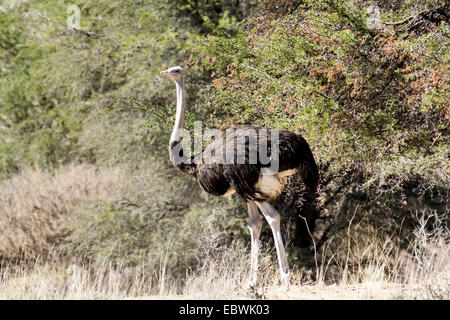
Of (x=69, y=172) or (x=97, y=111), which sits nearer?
(x=97, y=111)

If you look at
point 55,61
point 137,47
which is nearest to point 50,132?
point 55,61

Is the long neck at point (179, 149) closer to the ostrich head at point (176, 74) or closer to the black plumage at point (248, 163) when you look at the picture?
the ostrich head at point (176, 74)

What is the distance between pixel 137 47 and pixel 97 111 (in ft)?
6.15

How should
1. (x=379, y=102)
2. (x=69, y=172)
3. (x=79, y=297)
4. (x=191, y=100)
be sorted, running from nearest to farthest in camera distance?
1. (x=79, y=297)
2. (x=379, y=102)
3. (x=191, y=100)
4. (x=69, y=172)

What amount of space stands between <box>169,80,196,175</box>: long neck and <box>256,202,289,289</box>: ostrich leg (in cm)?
81

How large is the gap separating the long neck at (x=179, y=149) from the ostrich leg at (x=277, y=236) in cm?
81

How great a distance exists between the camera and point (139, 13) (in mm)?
12234

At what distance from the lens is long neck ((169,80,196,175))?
254 inches

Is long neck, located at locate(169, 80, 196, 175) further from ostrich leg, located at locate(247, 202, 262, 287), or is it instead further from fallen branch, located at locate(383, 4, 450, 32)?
fallen branch, located at locate(383, 4, 450, 32)

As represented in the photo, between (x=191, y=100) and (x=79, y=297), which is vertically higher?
(x=191, y=100)

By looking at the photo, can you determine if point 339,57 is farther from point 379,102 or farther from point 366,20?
point 379,102

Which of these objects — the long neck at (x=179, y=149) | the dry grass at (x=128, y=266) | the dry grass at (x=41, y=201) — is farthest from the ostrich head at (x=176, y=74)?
the dry grass at (x=41, y=201)

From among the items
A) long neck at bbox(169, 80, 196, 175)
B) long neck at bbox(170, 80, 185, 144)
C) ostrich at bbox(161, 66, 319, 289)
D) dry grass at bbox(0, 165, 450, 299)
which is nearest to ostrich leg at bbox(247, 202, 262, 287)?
ostrich at bbox(161, 66, 319, 289)

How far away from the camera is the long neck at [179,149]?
6445 millimetres
